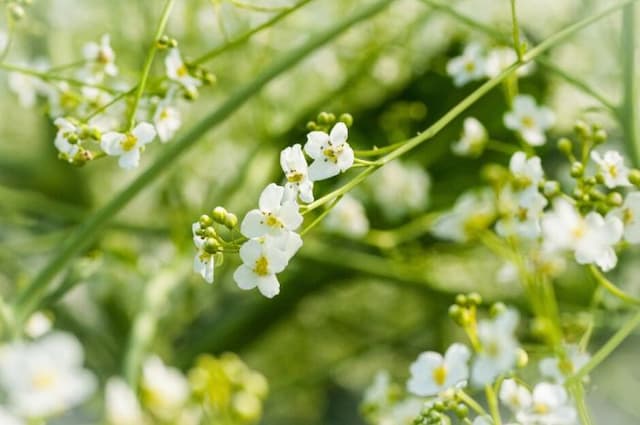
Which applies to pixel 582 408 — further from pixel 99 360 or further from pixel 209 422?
pixel 99 360

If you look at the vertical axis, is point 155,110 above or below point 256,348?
below

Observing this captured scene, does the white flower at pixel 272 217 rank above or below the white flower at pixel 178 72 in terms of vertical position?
below

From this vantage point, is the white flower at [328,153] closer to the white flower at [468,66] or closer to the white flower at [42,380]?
the white flower at [42,380]

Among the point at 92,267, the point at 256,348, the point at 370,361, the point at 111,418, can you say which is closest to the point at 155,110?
the point at 92,267

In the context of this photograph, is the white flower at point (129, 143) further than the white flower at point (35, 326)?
No

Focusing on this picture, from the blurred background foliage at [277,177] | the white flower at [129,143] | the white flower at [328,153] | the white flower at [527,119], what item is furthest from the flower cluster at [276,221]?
the blurred background foliage at [277,177]
